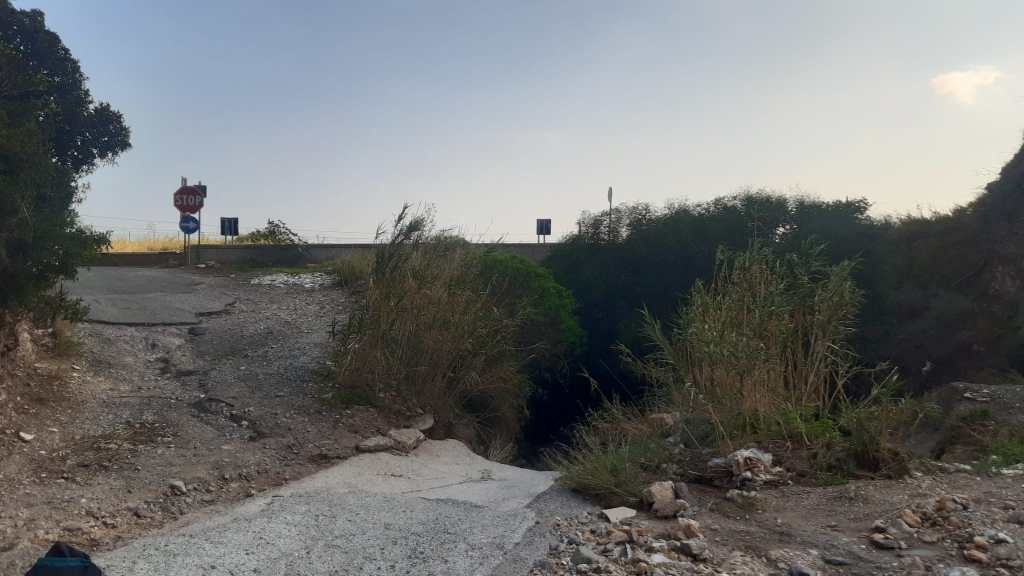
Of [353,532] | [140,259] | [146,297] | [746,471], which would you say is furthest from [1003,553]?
[140,259]

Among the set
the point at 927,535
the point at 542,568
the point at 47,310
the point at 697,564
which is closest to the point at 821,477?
the point at 927,535

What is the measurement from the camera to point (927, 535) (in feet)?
15.5

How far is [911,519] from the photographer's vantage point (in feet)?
16.1

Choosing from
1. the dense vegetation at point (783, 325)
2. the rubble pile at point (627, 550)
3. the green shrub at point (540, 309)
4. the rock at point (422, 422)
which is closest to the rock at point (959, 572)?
the rubble pile at point (627, 550)

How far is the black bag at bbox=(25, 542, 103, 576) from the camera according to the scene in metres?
3.56

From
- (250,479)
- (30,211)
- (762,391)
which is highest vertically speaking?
(30,211)

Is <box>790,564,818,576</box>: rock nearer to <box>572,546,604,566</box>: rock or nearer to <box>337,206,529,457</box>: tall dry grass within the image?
<box>572,546,604,566</box>: rock

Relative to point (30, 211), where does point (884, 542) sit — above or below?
below

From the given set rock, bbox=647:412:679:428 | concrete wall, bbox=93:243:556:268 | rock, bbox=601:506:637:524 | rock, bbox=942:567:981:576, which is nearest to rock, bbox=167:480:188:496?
rock, bbox=601:506:637:524

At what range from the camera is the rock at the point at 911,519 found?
16.0 ft

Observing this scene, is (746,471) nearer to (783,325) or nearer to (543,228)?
(783,325)

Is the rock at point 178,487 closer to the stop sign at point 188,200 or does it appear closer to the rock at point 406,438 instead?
the rock at point 406,438

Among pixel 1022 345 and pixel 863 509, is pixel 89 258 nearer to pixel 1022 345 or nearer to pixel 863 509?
pixel 863 509

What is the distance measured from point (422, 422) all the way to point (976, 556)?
555 cm
